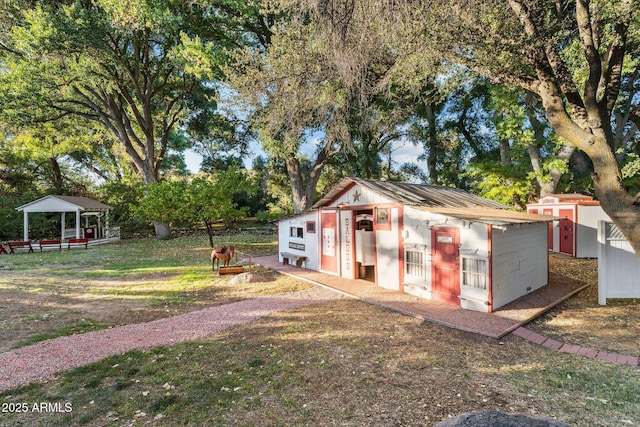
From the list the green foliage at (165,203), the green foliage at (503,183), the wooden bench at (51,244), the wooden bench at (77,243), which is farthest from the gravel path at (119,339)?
the wooden bench at (51,244)

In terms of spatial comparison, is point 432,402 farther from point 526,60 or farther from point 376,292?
point 526,60

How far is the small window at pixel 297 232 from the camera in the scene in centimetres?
1350

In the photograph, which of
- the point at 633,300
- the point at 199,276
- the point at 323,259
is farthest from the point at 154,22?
the point at 633,300

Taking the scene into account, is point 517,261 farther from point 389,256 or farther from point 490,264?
point 389,256

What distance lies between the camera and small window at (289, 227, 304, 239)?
44.3 feet

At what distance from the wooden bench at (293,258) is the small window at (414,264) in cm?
519

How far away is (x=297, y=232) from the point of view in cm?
1380

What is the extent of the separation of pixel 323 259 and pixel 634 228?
887 centimetres

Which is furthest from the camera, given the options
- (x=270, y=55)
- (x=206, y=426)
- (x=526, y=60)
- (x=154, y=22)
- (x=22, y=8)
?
(x=22, y=8)

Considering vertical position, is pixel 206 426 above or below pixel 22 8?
below

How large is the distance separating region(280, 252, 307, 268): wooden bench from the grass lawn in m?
5.42

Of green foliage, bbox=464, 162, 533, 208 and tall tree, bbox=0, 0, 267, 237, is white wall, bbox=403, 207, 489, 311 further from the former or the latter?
green foliage, bbox=464, 162, 533, 208

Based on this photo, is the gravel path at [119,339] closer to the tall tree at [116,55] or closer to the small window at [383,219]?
the small window at [383,219]

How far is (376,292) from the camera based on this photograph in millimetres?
9273
